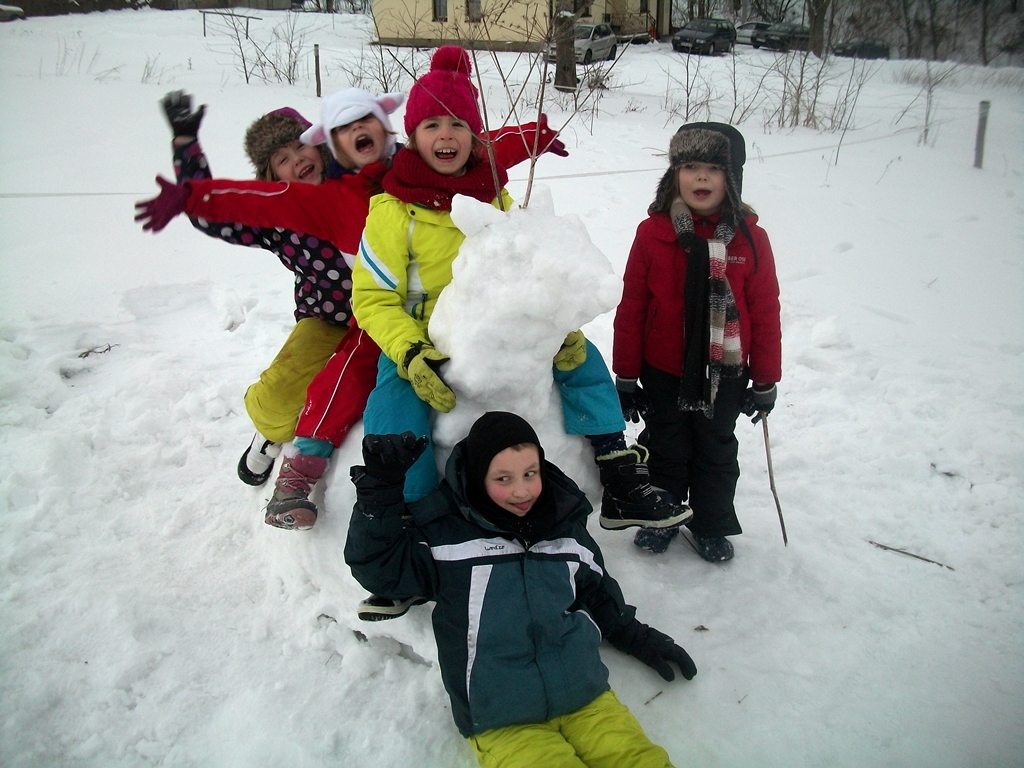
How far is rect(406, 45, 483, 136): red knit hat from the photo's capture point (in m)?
1.97

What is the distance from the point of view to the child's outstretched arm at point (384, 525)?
1654 mm

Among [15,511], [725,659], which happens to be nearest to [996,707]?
[725,659]

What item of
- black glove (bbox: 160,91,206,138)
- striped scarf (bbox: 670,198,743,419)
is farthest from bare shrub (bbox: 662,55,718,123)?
black glove (bbox: 160,91,206,138)

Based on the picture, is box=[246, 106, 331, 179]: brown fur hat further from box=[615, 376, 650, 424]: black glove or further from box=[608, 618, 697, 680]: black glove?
box=[608, 618, 697, 680]: black glove

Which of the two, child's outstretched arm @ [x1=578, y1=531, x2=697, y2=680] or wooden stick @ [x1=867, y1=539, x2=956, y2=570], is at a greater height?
child's outstretched arm @ [x1=578, y1=531, x2=697, y2=680]

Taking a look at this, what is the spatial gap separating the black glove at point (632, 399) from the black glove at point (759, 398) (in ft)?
1.13

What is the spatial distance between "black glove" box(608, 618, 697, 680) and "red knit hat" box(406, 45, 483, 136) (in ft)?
5.24

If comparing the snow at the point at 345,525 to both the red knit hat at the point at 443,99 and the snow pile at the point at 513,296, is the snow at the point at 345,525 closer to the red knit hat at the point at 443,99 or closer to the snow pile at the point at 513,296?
the snow pile at the point at 513,296

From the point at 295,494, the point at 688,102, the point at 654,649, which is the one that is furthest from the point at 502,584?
the point at 688,102

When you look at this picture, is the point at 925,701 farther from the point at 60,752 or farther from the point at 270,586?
the point at 60,752

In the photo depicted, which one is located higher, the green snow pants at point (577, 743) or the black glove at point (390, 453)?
the black glove at point (390, 453)

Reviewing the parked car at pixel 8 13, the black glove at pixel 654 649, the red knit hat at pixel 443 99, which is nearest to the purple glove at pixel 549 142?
the red knit hat at pixel 443 99

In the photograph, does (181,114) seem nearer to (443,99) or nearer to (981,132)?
(443,99)

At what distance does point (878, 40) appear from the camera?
21344 millimetres
